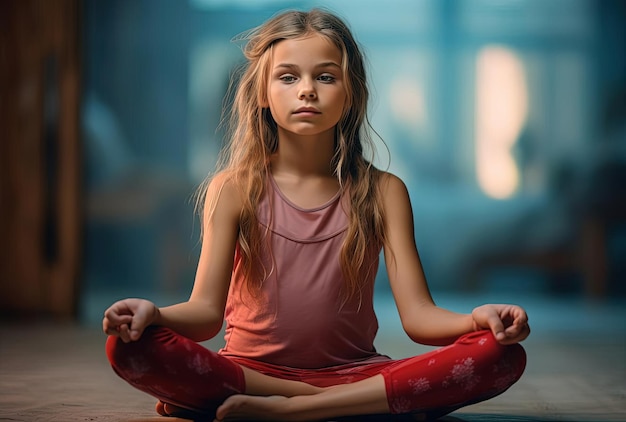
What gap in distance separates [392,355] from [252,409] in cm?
139

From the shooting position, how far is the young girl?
4.83 feet

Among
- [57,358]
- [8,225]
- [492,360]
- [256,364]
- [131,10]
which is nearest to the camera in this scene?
[492,360]

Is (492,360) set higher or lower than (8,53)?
lower

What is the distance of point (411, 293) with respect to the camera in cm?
168

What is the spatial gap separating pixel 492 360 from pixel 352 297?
12.7 inches

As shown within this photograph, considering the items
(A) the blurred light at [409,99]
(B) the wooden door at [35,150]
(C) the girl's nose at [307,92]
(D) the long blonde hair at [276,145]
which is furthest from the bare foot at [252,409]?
(A) the blurred light at [409,99]

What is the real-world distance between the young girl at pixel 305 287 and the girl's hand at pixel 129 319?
4cm

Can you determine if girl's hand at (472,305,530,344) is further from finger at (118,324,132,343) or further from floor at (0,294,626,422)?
finger at (118,324,132,343)

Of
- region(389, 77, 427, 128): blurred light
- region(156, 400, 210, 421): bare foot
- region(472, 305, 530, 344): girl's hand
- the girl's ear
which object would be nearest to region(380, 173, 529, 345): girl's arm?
region(472, 305, 530, 344): girl's hand

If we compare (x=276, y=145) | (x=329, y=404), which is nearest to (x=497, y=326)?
(x=329, y=404)

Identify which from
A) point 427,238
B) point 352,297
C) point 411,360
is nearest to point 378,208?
point 352,297

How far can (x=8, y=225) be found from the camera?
400 cm

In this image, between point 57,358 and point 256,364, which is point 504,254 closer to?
point 57,358

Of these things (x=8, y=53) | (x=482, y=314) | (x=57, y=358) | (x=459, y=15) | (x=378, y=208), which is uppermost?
(x=459, y=15)
